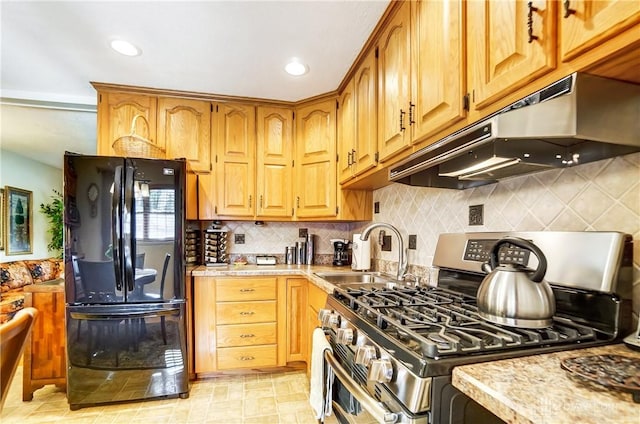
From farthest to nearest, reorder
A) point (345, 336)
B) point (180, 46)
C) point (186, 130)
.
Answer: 1. point (186, 130)
2. point (180, 46)
3. point (345, 336)

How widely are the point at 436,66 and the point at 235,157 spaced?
1.89 m

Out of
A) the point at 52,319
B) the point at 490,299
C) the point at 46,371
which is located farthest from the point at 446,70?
the point at 46,371

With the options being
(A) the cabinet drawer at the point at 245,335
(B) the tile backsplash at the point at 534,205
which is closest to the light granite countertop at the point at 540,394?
(B) the tile backsplash at the point at 534,205

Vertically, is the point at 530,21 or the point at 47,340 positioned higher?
the point at 530,21

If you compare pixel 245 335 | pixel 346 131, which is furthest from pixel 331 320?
pixel 346 131

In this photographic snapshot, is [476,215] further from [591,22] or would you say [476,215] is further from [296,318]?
[296,318]

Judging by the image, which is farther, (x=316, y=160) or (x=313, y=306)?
(x=316, y=160)

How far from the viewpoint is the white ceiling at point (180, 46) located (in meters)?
1.61

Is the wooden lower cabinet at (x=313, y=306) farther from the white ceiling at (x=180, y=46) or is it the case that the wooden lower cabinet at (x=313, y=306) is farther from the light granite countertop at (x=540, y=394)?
the white ceiling at (x=180, y=46)

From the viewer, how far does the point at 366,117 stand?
1962 mm

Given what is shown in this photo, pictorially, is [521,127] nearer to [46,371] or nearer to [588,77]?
[588,77]

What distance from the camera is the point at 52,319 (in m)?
2.15

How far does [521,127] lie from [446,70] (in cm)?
44

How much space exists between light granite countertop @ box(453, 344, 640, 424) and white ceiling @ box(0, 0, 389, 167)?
1650 mm
